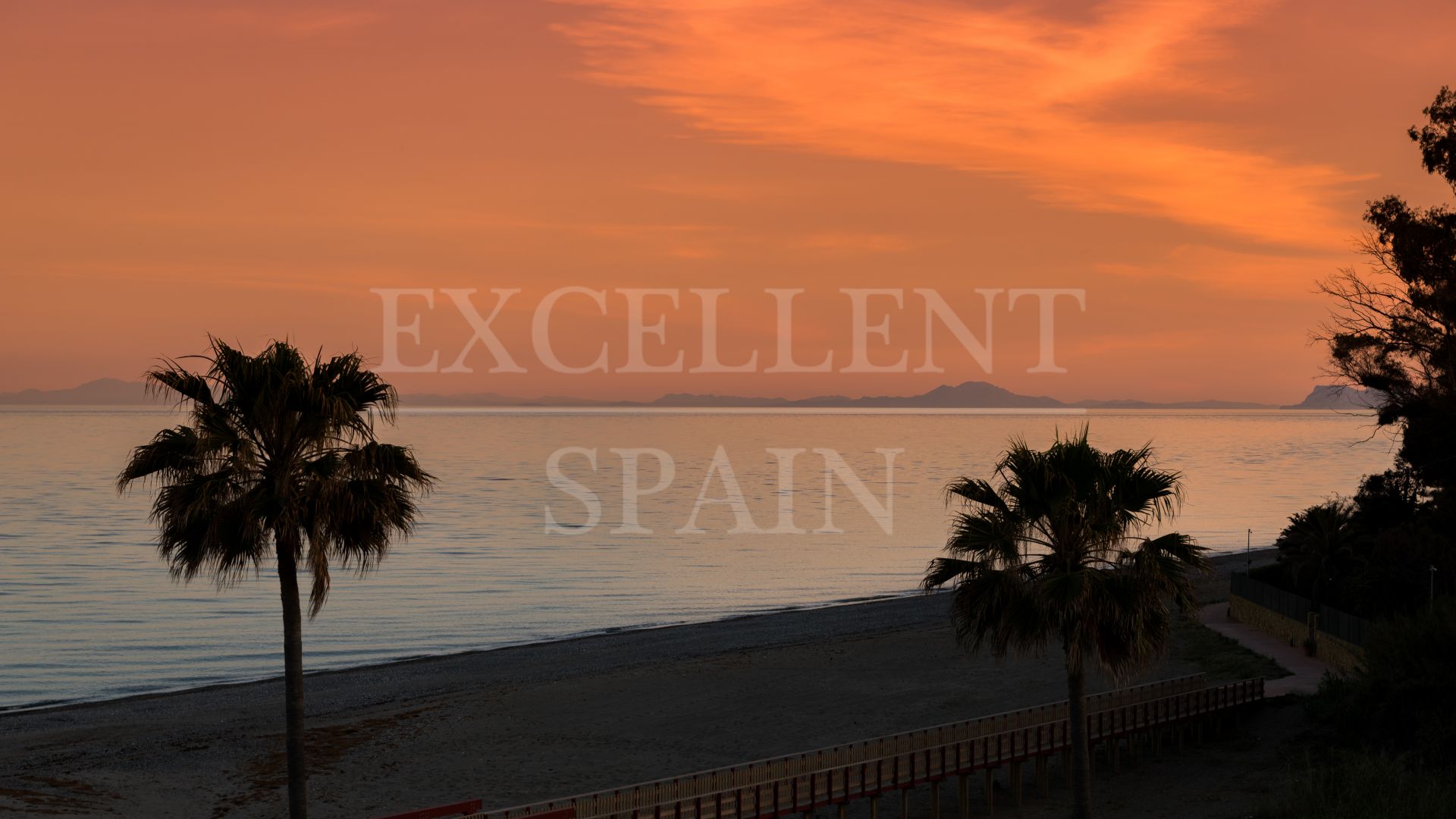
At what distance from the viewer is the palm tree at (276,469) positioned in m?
20.0

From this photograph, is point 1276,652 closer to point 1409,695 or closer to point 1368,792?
point 1409,695

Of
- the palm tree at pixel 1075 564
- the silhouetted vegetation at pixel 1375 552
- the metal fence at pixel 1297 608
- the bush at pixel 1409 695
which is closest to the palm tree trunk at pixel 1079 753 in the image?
the palm tree at pixel 1075 564

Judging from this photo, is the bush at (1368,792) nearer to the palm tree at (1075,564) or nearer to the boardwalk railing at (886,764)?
the boardwalk railing at (886,764)

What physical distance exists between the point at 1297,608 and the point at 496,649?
34.8 metres

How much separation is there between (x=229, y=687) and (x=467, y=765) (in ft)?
67.6

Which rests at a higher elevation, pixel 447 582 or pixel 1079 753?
pixel 1079 753

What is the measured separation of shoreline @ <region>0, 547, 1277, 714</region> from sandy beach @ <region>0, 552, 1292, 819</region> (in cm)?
58

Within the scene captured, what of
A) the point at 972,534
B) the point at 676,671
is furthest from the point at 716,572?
the point at 972,534

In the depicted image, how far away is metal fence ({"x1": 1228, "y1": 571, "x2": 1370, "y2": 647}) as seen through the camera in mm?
39969

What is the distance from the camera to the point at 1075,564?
22.7 metres

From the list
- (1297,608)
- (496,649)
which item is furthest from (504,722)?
(1297,608)

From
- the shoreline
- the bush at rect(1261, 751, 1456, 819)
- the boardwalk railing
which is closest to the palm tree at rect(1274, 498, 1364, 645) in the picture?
the shoreline

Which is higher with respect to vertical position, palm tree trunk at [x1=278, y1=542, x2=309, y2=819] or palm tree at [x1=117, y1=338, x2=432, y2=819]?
palm tree at [x1=117, y1=338, x2=432, y2=819]

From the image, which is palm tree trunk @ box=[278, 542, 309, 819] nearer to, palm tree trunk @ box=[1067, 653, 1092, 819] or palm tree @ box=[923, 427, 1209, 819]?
palm tree @ box=[923, 427, 1209, 819]
